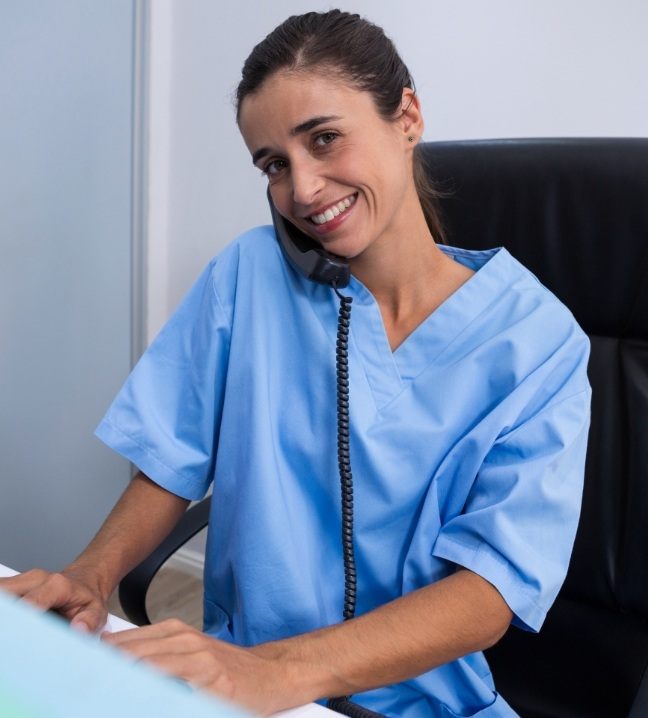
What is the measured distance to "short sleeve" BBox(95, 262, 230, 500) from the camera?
0.92 m

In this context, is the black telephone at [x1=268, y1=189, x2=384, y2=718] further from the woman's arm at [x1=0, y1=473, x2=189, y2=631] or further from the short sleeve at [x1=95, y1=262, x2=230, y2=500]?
the woman's arm at [x1=0, y1=473, x2=189, y2=631]

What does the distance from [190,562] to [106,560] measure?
1.21 m

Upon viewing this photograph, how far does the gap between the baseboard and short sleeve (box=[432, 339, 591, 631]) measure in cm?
131

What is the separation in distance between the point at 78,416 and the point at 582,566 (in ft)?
3.58

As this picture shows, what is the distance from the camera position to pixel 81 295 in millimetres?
1609

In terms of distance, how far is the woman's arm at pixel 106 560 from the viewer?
0.67 m

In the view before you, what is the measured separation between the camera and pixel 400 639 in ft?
2.32

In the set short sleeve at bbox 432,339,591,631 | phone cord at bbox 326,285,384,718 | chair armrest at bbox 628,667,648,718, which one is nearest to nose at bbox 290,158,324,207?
phone cord at bbox 326,285,384,718

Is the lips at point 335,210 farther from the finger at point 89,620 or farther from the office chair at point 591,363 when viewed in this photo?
the finger at point 89,620

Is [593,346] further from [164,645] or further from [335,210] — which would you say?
[164,645]

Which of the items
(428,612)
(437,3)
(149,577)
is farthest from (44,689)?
(437,3)

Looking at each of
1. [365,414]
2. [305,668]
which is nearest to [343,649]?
[305,668]

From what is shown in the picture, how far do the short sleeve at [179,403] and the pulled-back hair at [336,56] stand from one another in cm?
25

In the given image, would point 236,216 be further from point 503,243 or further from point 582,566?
point 582,566
